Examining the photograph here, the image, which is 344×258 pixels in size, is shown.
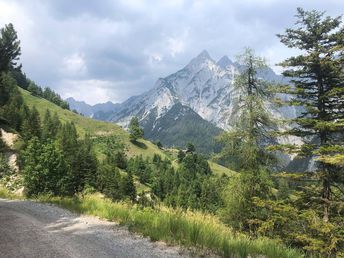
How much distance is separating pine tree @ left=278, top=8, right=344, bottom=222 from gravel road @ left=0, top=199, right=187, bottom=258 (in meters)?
12.6

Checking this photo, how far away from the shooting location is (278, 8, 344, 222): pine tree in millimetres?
20016

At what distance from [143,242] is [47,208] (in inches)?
296

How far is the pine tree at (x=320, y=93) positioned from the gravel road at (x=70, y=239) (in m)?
12.6

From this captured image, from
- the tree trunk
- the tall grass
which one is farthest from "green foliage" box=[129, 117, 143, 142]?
the tall grass

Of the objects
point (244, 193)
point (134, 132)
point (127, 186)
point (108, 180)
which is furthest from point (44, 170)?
point (134, 132)

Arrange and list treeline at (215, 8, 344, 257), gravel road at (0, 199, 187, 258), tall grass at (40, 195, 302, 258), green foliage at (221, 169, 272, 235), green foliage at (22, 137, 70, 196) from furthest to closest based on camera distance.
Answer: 1. green foliage at (22, 137, 70, 196)
2. green foliage at (221, 169, 272, 235)
3. treeline at (215, 8, 344, 257)
4. tall grass at (40, 195, 302, 258)
5. gravel road at (0, 199, 187, 258)

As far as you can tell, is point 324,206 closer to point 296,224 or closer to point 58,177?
point 296,224

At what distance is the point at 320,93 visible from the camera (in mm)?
21312

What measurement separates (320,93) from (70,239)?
16984 mm

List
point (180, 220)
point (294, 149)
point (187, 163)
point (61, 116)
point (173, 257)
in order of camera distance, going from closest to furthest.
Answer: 1. point (173, 257)
2. point (180, 220)
3. point (294, 149)
4. point (187, 163)
5. point (61, 116)

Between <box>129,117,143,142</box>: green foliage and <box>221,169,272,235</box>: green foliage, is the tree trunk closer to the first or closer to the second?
<box>221,169,272,235</box>: green foliage

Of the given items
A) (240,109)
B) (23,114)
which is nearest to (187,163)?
(23,114)

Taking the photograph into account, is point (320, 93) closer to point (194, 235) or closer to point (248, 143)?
point (248, 143)

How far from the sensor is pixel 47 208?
603 inches
